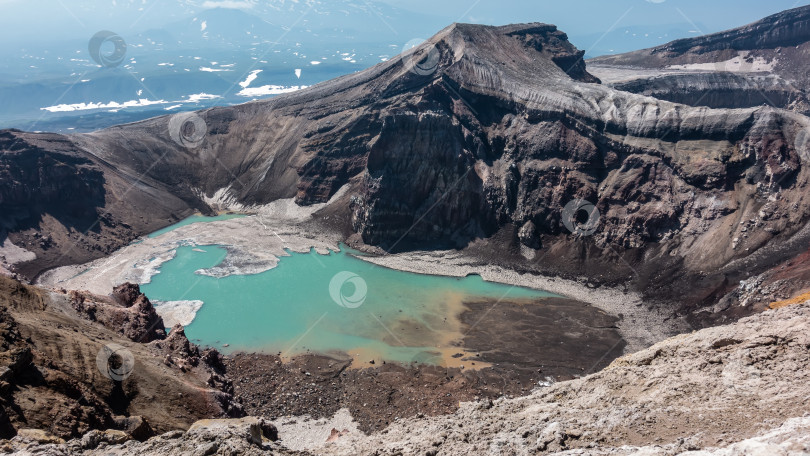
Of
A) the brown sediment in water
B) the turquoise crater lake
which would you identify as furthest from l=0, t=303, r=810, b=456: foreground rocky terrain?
the turquoise crater lake

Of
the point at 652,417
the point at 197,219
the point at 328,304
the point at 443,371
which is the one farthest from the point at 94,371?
the point at 197,219

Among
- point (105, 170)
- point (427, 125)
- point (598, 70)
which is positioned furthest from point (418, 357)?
point (598, 70)

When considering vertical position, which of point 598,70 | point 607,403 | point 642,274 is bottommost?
point 642,274

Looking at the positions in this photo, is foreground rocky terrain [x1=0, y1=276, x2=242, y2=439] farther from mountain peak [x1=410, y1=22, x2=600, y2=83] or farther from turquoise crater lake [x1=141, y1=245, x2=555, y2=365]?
mountain peak [x1=410, y1=22, x2=600, y2=83]

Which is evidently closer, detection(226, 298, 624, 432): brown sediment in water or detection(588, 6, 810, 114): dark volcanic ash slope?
detection(226, 298, 624, 432): brown sediment in water

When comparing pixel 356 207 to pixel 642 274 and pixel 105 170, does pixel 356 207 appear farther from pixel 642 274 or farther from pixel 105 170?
pixel 105 170

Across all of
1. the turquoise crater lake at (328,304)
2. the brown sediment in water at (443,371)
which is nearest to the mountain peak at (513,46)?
the turquoise crater lake at (328,304)

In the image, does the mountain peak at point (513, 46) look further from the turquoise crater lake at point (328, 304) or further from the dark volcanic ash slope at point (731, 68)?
the turquoise crater lake at point (328, 304)
